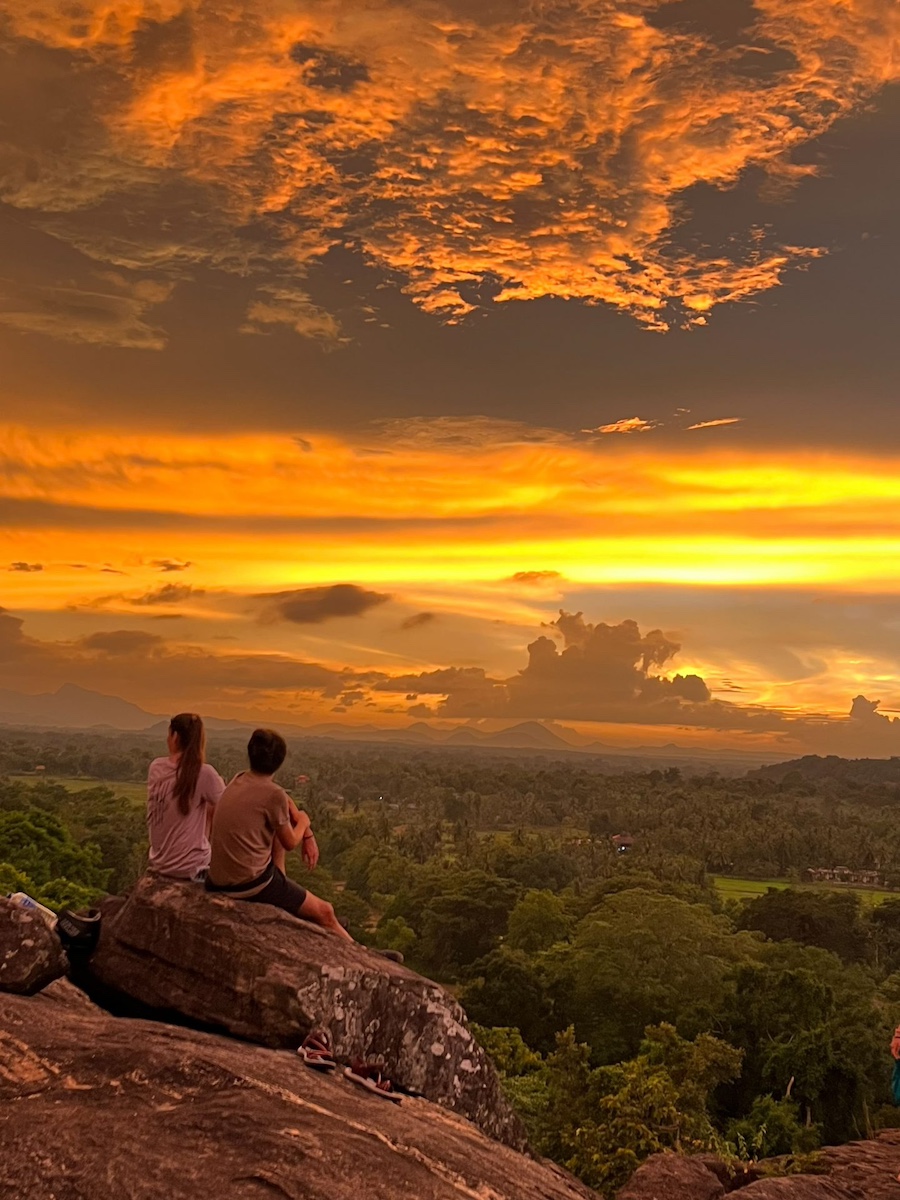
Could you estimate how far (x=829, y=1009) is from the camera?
149ft

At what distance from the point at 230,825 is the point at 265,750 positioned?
3.27ft

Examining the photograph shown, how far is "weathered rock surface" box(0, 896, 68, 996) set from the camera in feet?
36.4

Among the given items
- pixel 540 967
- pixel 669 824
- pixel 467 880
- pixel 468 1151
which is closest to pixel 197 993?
pixel 468 1151

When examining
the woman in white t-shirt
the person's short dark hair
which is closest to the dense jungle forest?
the woman in white t-shirt

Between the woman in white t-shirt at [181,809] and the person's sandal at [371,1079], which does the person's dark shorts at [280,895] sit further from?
the person's sandal at [371,1079]

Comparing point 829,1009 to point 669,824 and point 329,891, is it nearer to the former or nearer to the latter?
point 329,891

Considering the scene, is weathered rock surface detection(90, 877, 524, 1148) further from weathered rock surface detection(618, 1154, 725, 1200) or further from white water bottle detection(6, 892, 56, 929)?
weathered rock surface detection(618, 1154, 725, 1200)

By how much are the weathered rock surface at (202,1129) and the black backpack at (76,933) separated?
5.20ft

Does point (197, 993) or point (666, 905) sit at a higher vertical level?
point (197, 993)

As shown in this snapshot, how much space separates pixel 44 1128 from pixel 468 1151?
4019 mm

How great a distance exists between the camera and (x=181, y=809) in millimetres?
12016

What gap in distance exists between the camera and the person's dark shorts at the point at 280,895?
38.3 ft

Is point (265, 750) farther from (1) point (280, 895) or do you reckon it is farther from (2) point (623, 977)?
(2) point (623, 977)

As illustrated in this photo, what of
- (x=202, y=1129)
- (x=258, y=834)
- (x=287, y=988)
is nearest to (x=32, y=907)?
(x=258, y=834)
